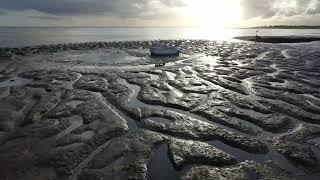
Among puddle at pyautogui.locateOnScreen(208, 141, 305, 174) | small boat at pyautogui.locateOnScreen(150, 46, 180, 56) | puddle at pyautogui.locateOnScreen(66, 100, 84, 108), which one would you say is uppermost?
small boat at pyautogui.locateOnScreen(150, 46, 180, 56)

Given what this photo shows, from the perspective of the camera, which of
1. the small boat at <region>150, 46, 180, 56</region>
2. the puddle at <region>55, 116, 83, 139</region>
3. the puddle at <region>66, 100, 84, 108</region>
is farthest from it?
the small boat at <region>150, 46, 180, 56</region>

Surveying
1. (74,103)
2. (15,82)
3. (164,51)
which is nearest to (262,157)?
(74,103)

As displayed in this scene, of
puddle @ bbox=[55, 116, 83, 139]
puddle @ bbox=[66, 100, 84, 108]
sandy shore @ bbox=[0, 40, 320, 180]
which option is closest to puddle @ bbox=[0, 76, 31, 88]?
sandy shore @ bbox=[0, 40, 320, 180]

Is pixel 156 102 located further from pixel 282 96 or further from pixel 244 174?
pixel 244 174

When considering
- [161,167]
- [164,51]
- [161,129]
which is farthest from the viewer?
[164,51]

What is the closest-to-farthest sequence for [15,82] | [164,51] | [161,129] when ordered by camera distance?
[161,129] → [15,82] → [164,51]

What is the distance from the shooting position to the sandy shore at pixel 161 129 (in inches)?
414

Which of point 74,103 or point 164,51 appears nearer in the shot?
point 74,103

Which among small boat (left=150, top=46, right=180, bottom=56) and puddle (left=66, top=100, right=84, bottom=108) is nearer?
puddle (left=66, top=100, right=84, bottom=108)

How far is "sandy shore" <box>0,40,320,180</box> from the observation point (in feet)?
34.5

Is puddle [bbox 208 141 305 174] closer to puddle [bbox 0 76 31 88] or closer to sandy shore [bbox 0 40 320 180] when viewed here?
sandy shore [bbox 0 40 320 180]

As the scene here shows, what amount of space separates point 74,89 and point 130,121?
8.91m

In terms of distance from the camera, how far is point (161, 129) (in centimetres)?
1406

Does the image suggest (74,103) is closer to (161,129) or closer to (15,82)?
(161,129)
